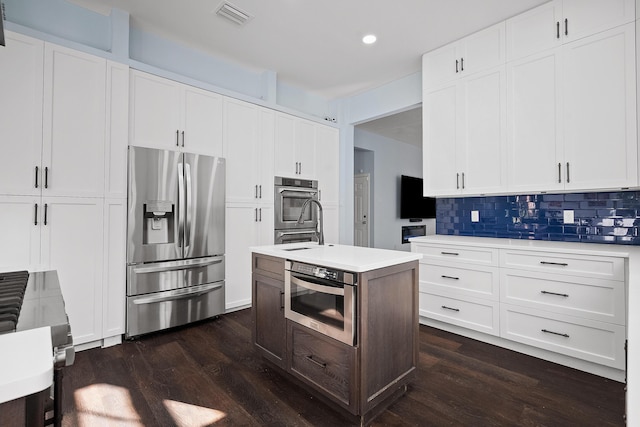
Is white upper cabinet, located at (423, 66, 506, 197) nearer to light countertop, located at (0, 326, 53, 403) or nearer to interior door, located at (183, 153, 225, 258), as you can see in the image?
interior door, located at (183, 153, 225, 258)

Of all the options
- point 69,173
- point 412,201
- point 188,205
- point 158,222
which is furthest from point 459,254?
point 412,201

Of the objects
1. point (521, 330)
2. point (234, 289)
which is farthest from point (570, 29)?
point (234, 289)

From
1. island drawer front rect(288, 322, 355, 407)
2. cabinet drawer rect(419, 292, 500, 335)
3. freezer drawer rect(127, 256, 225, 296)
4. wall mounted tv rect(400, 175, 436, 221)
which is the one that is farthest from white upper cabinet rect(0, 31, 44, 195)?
wall mounted tv rect(400, 175, 436, 221)

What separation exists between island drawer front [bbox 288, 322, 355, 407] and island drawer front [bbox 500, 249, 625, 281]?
1.72 meters

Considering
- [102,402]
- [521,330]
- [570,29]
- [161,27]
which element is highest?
[161,27]

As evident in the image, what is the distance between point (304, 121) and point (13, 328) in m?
3.90

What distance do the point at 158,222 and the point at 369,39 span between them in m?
2.80

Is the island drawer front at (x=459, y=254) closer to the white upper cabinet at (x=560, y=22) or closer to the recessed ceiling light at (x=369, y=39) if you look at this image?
the white upper cabinet at (x=560, y=22)

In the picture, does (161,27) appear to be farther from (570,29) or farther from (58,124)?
(570,29)

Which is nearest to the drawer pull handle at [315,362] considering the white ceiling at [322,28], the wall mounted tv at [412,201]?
the white ceiling at [322,28]

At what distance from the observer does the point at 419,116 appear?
565 centimetres

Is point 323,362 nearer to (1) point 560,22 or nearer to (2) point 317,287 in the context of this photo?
(2) point 317,287

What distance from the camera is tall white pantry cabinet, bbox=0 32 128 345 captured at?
2.28 m

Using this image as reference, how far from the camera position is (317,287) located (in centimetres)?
184
